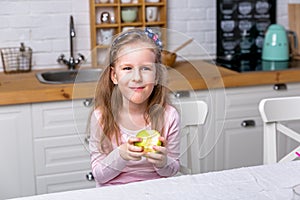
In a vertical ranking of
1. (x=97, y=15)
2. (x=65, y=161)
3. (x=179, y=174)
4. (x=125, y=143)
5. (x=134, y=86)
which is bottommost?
(x=65, y=161)

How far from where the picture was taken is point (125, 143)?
1296 mm

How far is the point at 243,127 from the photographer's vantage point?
268 cm

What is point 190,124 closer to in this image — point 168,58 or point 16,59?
point 168,58

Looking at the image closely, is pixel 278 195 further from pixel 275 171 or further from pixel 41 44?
pixel 41 44

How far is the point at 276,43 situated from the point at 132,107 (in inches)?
73.7

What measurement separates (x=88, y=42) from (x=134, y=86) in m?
1.74

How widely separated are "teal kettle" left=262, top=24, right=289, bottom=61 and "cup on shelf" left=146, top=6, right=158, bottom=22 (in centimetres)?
62

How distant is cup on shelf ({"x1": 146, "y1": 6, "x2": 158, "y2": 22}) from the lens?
2.92 metres

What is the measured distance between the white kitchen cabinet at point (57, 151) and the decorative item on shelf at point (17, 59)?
19.8 inches

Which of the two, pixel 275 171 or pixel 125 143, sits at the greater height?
pixel 125 143

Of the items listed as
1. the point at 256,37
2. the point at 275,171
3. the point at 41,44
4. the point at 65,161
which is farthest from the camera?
the point at 256,37

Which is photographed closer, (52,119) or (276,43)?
(52,119)

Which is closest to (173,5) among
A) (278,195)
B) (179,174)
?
(179,174)

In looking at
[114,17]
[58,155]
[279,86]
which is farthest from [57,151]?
[279,86]
